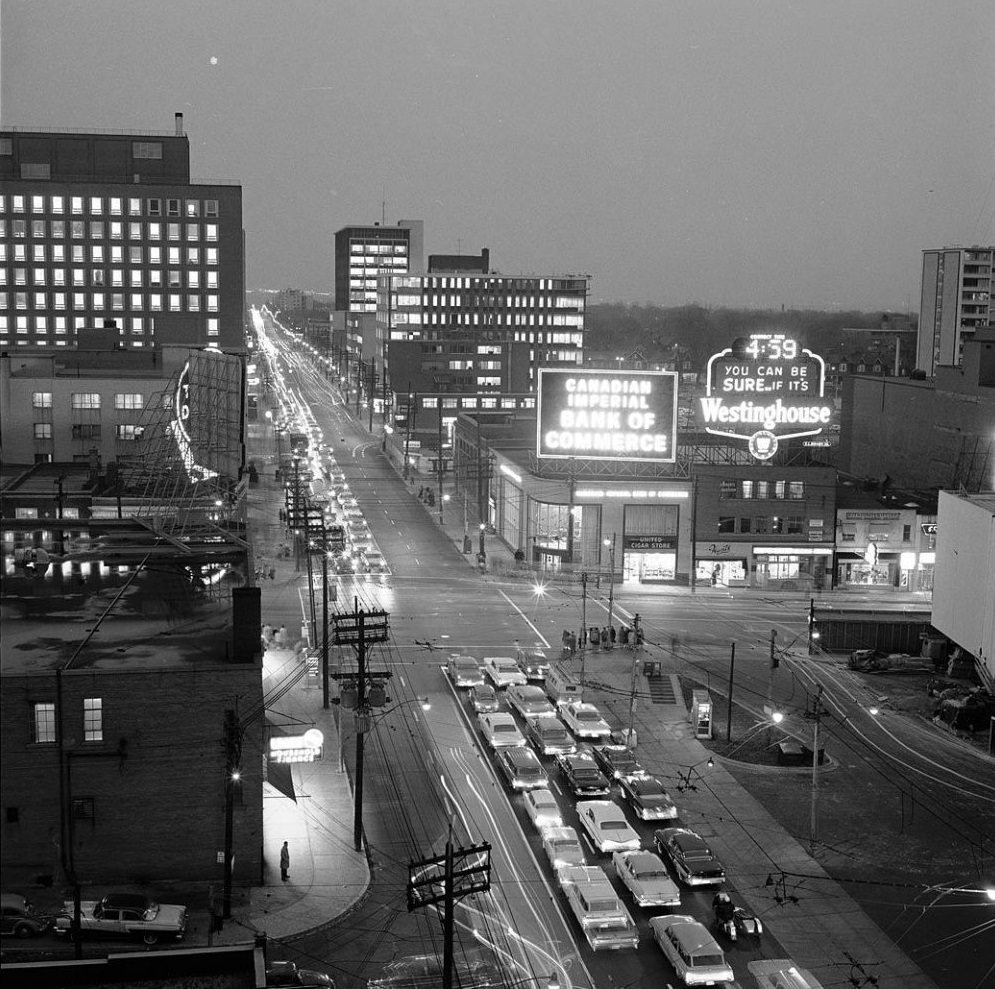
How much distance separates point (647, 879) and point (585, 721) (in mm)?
9699

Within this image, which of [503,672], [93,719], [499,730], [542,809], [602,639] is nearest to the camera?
[93,719]

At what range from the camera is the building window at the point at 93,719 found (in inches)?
822

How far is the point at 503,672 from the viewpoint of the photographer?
3697 centimetres

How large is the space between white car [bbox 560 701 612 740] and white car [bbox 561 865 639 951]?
9235 millimetres

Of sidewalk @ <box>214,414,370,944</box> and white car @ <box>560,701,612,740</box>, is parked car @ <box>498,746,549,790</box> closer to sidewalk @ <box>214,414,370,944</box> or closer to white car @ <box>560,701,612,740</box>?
white car @ <box>560,701,612,740</box>

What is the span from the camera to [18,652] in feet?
57.7

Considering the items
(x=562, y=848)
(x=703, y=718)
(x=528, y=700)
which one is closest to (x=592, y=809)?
(x=562, y=848)

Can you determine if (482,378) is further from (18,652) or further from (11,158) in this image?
(18,652)

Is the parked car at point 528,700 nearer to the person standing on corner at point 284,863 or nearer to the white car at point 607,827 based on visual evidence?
the white car at point 607,827

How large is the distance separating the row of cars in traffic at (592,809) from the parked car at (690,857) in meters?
0.02

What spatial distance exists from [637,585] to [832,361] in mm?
129161

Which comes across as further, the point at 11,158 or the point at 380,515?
the point at 11,158

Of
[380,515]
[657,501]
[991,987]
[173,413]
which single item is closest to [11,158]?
[380,515]

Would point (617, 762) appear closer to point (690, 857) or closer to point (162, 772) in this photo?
point (690, 857)
